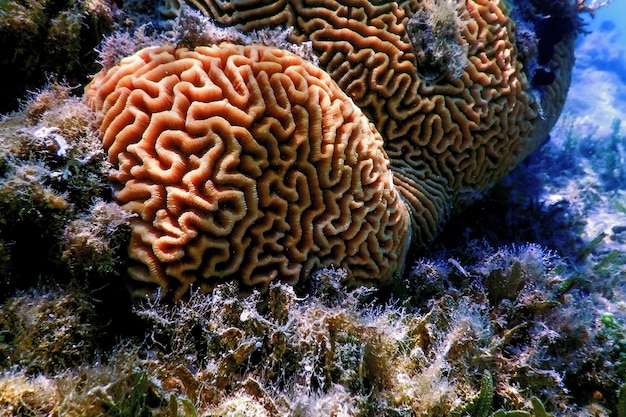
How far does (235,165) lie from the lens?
10.0ft

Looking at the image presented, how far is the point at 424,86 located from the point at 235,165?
2.70 metres

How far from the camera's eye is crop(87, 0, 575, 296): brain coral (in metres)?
2.96

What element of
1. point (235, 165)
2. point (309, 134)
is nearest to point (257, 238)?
point (235, 165)

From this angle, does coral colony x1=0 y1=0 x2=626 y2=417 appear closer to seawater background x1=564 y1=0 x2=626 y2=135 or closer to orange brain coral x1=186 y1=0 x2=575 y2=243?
orange brain coral x1=186 y1=0 x2=575 y2=243

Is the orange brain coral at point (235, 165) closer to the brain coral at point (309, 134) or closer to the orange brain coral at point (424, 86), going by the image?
the brain coral at point (309, 134)

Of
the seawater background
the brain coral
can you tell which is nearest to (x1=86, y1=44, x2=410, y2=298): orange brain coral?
the brain coral

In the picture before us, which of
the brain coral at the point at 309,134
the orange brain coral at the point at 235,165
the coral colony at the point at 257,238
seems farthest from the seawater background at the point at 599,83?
the orange brain coral at the point at 235,165

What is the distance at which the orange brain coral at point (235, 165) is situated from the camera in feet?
9.56

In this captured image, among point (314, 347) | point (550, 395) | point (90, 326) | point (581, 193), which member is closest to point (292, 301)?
point (314, 347)

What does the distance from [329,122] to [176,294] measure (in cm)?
188

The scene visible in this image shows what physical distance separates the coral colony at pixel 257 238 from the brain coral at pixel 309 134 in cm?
2

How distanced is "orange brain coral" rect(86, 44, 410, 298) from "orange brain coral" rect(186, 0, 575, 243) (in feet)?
2.97

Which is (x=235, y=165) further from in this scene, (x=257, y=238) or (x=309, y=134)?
(x=309, y=134)

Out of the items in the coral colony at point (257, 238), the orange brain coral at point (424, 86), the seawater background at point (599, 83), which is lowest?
the coral colony at point (257, 238)
